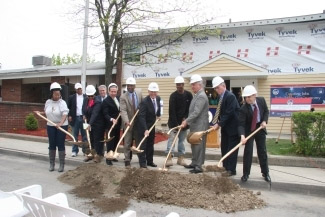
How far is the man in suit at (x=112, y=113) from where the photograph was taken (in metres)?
7.61

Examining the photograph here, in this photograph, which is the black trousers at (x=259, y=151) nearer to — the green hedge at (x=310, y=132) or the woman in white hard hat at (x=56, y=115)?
the green hedge at (x=310, y=132)

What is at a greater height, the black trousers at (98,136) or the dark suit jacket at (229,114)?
the dark suit jacket at (229,114)

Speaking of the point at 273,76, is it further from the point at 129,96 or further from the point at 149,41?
the point at 129,96

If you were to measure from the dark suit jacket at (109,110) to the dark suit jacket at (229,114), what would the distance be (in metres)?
2.58

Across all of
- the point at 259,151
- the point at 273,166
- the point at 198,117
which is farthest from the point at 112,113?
the point at 273,166

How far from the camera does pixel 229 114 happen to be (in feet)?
21.2

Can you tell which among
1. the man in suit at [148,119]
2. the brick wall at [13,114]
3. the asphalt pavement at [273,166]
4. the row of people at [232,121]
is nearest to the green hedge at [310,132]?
the asphalt pavement at [273,166]

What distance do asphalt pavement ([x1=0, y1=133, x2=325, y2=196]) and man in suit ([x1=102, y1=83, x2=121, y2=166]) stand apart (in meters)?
0.53

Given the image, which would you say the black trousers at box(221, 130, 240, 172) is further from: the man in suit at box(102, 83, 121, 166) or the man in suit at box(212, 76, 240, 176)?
the man in suit at box(102, 83, 121, 166)

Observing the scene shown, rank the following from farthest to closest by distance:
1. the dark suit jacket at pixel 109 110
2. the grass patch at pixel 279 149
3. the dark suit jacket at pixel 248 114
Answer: the grass patch at pixel 279 149 < the dark suit jacket at pixel 109 110 < the dark suit jacket at pixel 248 114

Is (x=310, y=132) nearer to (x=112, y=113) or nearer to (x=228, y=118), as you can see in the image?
(x=228, y=118)

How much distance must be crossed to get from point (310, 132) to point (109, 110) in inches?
189

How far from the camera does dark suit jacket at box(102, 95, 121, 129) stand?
7.68 metres

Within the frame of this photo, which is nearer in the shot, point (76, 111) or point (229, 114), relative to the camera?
point (229, 114)
